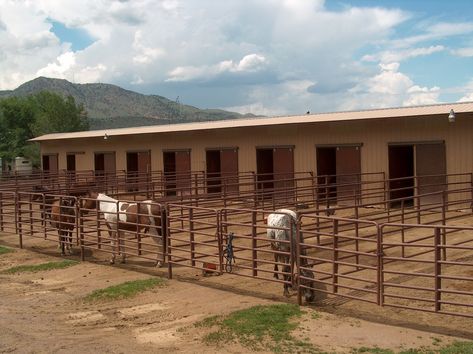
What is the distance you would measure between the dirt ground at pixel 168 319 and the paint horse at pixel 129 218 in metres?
0.88

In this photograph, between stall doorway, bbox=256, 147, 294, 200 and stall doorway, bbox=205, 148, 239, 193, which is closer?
stall doorway, bbox=256, 147, 294, 200

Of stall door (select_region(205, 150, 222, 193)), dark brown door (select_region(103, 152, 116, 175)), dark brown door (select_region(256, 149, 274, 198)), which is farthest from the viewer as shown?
dark brown door (select_region(103, 152, 116, 175))

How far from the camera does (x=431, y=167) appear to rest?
17484mm

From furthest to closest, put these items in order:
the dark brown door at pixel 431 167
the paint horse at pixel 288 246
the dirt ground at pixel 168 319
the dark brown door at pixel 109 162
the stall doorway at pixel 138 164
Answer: the dark brown door at pixel 109 162 → the stall doorway at pixel 138 164 → the dark brown door at pixel 431 167 → the paint horse at pixel 288 246 → the dirt ground at pixel 168 319

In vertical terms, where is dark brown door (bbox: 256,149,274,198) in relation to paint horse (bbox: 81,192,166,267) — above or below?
above

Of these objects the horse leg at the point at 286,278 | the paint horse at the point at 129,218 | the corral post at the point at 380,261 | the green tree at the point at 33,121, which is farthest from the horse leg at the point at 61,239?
the green tree at the point at 33,121

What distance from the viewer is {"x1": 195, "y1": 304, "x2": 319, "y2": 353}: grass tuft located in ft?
20.1

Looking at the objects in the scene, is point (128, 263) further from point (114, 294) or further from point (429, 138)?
point (429, 138)

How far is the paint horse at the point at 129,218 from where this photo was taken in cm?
1068

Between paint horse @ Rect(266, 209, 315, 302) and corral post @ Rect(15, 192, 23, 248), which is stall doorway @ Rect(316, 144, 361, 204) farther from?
paint horse @ Rect(266, 209, 315, 302)

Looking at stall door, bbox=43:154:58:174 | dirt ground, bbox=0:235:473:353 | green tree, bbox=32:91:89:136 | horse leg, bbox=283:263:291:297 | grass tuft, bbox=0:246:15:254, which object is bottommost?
dirt ground, bbox=0:235:473:353

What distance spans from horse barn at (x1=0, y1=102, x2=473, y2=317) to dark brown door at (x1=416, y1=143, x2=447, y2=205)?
0.14ft

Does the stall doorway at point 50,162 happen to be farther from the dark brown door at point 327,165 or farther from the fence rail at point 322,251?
the fence rail at point 322,251

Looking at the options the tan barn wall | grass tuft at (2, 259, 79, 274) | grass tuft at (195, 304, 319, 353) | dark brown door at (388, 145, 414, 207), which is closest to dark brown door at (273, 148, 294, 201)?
the tan barn wall
